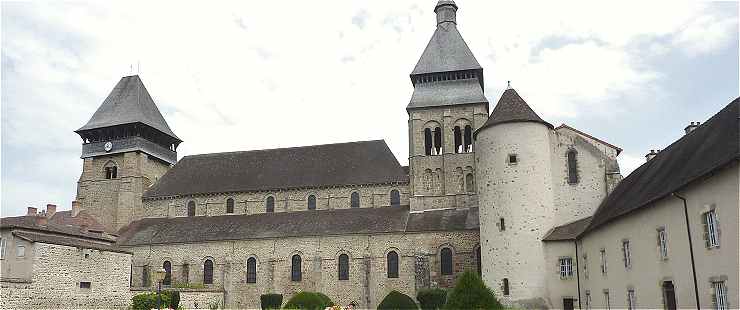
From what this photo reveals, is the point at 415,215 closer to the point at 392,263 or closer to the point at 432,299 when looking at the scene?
the point at 392,263

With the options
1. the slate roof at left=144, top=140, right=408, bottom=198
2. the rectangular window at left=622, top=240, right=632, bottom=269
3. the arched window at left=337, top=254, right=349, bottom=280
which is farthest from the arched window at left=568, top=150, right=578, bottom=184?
the arched window at left=337, top=254, right=349, bottom=280

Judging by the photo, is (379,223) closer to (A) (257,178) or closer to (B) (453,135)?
(B) (453,135)

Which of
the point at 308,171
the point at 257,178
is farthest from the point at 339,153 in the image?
the point at 257,178

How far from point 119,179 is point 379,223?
20.9m

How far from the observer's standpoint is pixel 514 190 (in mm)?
31703

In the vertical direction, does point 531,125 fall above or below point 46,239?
above

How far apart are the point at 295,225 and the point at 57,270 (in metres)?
14.5

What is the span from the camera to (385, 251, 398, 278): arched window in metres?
38.3

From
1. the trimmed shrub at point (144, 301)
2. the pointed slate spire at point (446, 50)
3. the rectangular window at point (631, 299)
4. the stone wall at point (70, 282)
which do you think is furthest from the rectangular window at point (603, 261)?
the stone wall at point (70, 282)

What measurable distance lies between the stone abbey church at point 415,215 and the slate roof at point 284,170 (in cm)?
14

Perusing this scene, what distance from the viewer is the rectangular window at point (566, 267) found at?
2991cm

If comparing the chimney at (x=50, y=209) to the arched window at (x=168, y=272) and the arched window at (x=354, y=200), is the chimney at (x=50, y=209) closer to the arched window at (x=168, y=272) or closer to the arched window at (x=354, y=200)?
the arched window at (x=168, y=272)

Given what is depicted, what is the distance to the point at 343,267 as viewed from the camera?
3934cm

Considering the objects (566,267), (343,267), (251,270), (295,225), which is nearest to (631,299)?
(566,267)
